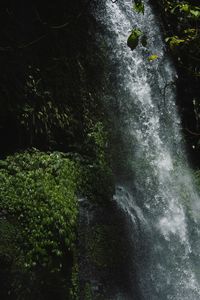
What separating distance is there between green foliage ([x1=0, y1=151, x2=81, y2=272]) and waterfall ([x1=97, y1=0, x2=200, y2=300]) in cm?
114

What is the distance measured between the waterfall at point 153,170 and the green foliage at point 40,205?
3.75ft

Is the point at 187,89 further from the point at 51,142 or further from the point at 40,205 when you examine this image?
the point at 40,205

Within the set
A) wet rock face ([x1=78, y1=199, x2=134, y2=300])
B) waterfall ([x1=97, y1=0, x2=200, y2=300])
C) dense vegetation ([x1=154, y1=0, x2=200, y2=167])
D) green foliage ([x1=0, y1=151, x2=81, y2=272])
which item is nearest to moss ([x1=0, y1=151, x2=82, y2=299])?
green foliage ([x1=0, y1=151, x2=81, y2=272])

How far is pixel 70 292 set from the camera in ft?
15.4

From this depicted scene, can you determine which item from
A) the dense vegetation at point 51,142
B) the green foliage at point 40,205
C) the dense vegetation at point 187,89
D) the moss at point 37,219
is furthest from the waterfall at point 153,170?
the moss at point 37,219

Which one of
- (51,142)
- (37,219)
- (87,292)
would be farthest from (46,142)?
(87,292)

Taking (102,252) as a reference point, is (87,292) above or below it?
below

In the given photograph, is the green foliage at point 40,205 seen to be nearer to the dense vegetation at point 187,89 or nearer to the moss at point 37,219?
the moss at point 37,219

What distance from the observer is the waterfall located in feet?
19.9

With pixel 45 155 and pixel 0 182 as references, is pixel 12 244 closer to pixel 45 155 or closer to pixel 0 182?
pixel 0 182

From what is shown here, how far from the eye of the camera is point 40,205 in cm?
482

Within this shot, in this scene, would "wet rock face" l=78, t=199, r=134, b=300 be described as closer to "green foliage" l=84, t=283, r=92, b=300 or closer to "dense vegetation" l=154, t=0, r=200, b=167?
"green foliage" l=84, t=283, r=92, b=300

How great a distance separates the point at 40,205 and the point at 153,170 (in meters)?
2.72

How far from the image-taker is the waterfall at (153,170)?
606cm
